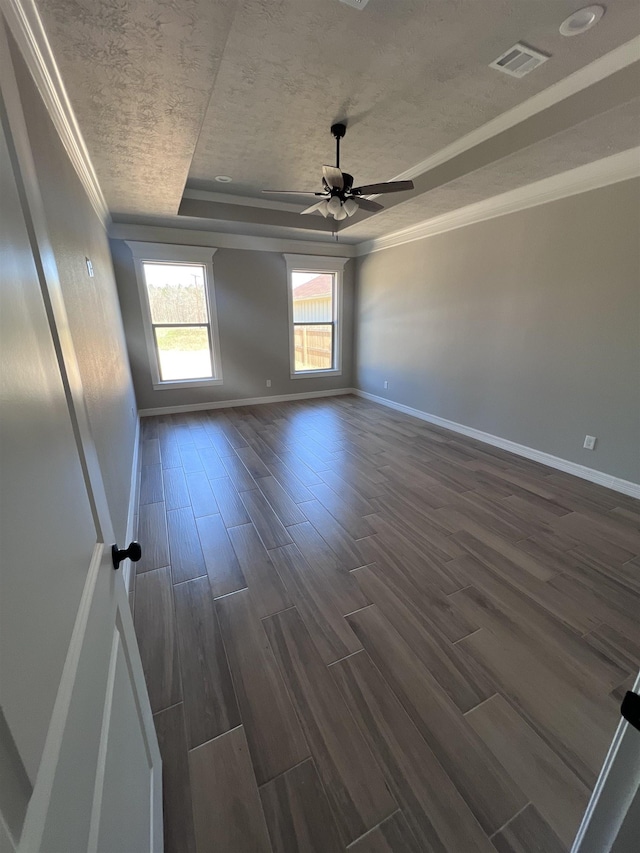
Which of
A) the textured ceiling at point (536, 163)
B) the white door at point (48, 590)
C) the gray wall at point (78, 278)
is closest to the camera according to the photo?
the white door at point (48, 590)

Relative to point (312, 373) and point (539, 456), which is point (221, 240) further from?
point (539, 456)

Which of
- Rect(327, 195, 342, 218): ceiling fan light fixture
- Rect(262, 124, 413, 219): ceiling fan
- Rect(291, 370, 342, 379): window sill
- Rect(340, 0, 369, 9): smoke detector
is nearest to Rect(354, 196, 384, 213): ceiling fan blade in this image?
Rect(262, 124, 413, 219): ceiling fan

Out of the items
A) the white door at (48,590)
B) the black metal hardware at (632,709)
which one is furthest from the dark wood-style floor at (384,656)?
the black metal hardware at (632,709)

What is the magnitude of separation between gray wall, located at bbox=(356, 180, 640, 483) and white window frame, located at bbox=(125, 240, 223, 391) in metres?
2.70

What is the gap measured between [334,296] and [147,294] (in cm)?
295

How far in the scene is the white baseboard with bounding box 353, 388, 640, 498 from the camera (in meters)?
2.99

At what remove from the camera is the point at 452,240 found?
4191 mm

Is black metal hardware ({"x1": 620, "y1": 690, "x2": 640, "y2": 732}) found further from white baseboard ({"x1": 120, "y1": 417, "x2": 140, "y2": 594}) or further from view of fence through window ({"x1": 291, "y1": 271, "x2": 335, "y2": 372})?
view of fence through window ({"x1": 291, "y1": 271, "x2": 335, "y2": 372})

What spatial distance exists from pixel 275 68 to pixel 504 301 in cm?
289

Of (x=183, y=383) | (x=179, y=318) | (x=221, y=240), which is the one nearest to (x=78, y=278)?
(x=179, y=318)

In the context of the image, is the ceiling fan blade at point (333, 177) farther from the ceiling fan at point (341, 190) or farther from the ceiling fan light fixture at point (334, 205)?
the ceiling fan light fixture at point (334, 205)

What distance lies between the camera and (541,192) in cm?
318

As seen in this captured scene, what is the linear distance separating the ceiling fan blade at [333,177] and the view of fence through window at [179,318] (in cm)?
299

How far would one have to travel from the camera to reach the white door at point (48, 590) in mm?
328
